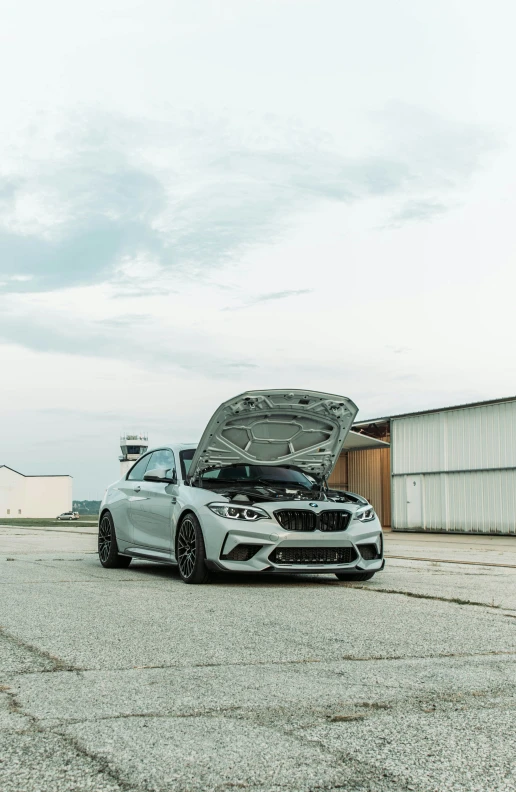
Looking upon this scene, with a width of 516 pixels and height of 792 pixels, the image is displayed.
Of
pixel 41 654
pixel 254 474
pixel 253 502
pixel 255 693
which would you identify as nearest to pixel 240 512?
Result: pixel 253 502

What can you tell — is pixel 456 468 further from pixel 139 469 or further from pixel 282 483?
pixel 282 483

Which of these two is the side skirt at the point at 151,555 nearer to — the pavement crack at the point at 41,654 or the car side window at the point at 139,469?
the car side window at the point at 139,469

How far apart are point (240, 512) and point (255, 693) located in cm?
458

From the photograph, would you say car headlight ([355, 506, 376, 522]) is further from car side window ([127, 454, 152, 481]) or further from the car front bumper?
car side window ([127, 454, 152, 481])

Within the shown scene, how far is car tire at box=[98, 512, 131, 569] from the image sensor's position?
34.7 feet

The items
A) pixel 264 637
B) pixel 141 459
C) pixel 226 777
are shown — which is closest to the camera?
pixel 226 777

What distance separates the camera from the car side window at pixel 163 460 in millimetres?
9767

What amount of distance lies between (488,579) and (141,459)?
448 cm

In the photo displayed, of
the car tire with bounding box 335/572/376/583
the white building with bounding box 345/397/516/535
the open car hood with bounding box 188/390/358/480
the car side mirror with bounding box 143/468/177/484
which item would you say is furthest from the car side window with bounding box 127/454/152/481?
the white building with bounding box 345/397/516/535

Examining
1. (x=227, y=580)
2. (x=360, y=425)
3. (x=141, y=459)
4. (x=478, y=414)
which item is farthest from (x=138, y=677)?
(x=360, y=425)

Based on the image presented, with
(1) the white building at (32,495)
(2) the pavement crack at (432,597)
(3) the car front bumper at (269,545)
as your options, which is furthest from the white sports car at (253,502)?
(1) the white building at (32,495)

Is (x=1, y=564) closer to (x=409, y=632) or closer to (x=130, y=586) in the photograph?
(x=130, y=586)

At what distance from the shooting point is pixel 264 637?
17.5 ft

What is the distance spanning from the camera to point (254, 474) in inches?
385
